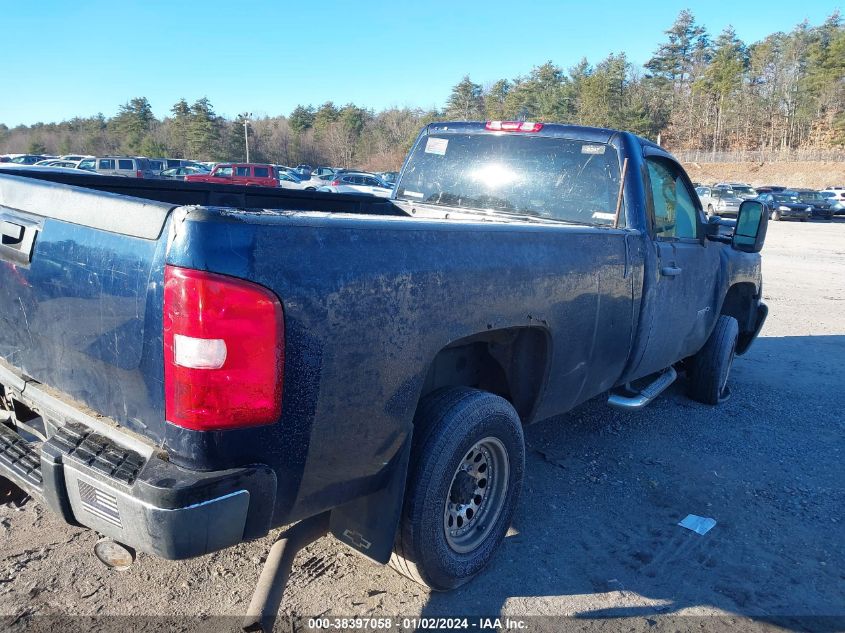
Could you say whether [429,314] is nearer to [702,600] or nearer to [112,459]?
[112,459]

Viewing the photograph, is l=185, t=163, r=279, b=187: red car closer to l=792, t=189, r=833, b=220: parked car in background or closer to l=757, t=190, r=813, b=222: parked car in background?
l=757, t=190, r=813, b=222: parked car in background

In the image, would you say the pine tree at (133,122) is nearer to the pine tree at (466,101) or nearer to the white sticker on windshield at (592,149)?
the pine tree at (466,101)

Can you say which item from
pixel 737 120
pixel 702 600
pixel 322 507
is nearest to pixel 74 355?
pixel 322 507

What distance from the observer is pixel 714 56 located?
265ft

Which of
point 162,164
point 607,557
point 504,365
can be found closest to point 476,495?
point 504,365

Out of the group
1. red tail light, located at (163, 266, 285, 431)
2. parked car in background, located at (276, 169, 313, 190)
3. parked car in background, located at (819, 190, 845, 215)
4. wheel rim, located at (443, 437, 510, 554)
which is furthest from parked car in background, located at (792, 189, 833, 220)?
red tail light, located at (163, 266, 285, 431)

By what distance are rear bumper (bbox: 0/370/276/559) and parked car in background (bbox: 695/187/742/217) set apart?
116ft

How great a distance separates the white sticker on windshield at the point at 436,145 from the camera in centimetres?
470

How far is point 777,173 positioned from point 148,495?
66.8 metres

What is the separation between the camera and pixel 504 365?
10.3 ft

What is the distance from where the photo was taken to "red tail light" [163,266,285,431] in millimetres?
1801

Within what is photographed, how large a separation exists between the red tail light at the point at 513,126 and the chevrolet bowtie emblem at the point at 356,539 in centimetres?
295

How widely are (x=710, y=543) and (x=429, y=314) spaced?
2235mm

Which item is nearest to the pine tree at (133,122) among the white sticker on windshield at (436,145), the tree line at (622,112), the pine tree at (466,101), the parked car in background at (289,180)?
the tree line at (622,112)
